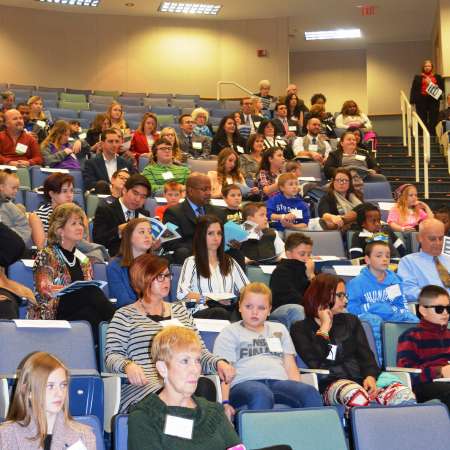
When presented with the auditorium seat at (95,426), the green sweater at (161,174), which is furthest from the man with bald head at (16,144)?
the auditorium seat at (95,426)

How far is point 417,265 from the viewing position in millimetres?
6180

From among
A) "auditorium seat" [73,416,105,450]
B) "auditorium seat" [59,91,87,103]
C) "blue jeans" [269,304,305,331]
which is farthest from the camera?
"auditorium seat" [59,91,87,103]

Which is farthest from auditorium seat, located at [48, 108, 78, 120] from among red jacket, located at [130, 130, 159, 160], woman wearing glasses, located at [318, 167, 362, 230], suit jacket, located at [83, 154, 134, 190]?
woman wearing glasses, located at [318, 167, 362, 230]

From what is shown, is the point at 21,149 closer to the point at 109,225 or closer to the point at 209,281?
the point at 109,225

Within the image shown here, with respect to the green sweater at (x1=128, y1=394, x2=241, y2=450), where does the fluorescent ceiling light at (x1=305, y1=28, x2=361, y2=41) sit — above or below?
above

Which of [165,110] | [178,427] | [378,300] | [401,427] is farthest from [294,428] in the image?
[165,110]

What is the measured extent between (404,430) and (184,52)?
14.7 metres

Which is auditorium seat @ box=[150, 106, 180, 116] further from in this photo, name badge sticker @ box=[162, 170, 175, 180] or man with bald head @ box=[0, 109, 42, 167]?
name badge sticker @ box=[162, 170, 175, 180]

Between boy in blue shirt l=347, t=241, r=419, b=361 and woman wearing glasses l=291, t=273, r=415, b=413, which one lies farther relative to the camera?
boy in blue shirt l=347, t=241, r=419, b=361

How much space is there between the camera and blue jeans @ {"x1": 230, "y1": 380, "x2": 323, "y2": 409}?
13.7 ft

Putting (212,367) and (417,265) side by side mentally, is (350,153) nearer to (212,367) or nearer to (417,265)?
(417,265)

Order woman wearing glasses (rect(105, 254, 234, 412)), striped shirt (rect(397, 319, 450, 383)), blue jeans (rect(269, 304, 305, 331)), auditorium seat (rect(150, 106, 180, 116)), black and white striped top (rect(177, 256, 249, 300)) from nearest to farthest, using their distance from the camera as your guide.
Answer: woman wearing glasses (rect(105, 254, 234, 412)), striped shirt (rect(397, 319, 450, 383)), blue jeans (rect(269, 304, 305, 331)), black and white striped top (rect(177, 256, 249, 300)), auditorium seat (rect(150, 106, 180, 116))

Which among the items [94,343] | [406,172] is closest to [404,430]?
[94,343]

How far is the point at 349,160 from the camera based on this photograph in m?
10.1
